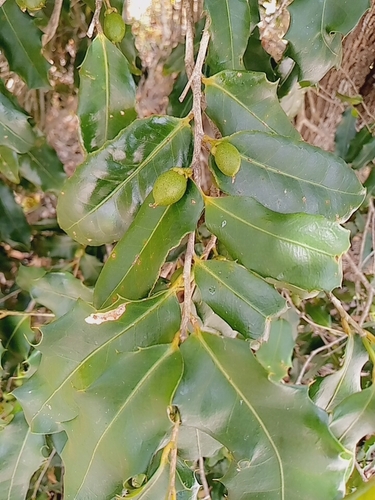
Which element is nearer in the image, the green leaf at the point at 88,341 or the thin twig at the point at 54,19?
the green leaf at the point at 88,341

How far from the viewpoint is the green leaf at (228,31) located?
567mm

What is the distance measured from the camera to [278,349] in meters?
0.98

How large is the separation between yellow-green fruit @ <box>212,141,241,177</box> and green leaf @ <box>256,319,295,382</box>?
541 millimetres

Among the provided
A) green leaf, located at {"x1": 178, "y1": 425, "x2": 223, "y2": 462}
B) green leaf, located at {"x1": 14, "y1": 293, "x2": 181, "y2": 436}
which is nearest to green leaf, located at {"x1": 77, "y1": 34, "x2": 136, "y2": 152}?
green leaf, located at {"x1": 14, "y1": 293, "x2": 181, "y2": 436}

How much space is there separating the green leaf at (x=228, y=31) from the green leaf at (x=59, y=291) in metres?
0.41

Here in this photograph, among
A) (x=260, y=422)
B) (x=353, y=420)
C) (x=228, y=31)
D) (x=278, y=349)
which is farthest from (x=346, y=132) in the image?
(x=260, y=422)

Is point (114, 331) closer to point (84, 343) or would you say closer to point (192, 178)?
point (84, 343)

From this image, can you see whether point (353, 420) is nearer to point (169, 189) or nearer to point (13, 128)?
point (169, 189)

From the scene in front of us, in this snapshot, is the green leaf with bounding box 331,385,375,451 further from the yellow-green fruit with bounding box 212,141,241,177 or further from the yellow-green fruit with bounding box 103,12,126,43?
the yellow-green fruit with bounding box 103,12,126,43

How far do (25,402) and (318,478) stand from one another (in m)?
0.30

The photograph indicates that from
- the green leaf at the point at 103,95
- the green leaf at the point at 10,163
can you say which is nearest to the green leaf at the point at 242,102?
the green leaf at the point at 103,95

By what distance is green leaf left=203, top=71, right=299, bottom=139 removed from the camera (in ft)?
1.81

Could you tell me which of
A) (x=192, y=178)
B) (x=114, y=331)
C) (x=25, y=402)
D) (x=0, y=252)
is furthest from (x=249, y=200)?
(x=0, y=252)

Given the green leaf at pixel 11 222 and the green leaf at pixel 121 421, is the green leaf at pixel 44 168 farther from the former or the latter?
the green leaf at pixel 121 421
